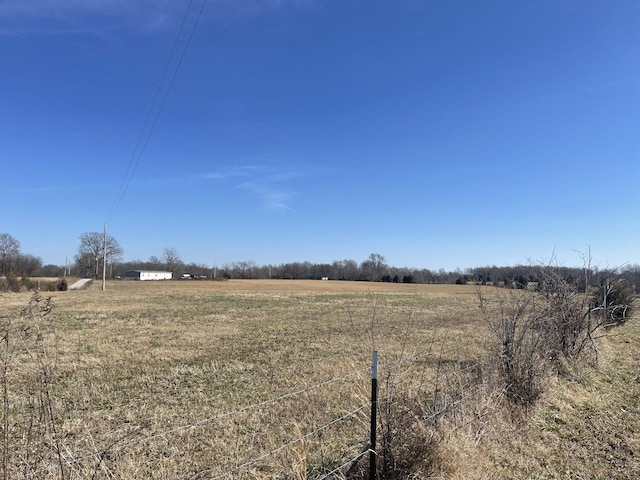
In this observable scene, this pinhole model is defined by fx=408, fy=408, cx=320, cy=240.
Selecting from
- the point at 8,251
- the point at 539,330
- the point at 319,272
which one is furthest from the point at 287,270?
the point at 539,330

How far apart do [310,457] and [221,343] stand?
1037 centimetres

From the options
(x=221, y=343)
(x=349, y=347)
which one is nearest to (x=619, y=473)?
(x=349, y=347)

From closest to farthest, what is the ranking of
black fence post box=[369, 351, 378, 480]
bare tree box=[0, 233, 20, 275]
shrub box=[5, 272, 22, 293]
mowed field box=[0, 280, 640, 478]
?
black fence post box=[369, 351, 378, 480] < mowed field box=[0, 280, 640, 478] < shrub box=[5, 272, 22, 293] < bare tree box=[0, 233, 20, 275]

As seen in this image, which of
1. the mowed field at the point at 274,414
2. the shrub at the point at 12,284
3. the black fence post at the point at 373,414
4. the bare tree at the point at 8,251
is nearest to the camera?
the black fence post at the point at 373,414

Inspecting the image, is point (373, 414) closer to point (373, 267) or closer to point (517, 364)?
point (517, 364)

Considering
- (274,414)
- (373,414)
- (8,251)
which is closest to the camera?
(373,414)

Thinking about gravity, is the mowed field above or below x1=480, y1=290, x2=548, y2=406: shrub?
below

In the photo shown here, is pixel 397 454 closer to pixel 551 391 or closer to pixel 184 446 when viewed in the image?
pixel 184 446

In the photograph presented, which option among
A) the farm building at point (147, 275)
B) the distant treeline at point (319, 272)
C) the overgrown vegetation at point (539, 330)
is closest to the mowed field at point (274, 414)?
the overgrown vegetation at point (539, 330)

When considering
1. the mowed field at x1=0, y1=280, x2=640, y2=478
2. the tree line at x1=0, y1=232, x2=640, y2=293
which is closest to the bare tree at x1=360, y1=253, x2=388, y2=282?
the tree line at x1=0, y1=232, x2=640, y2=293

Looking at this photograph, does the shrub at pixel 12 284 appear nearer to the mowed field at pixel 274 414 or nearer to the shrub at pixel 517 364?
the mowed field at pixel 274 414

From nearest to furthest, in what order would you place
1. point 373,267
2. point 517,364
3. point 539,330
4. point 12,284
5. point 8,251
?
point 517,364, point 539,330, point 12,284, point 8,251, point 373,267

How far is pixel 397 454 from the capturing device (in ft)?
12.4

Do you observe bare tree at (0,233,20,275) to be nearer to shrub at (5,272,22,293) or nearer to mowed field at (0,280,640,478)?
shrub at (5,272,22,293)
